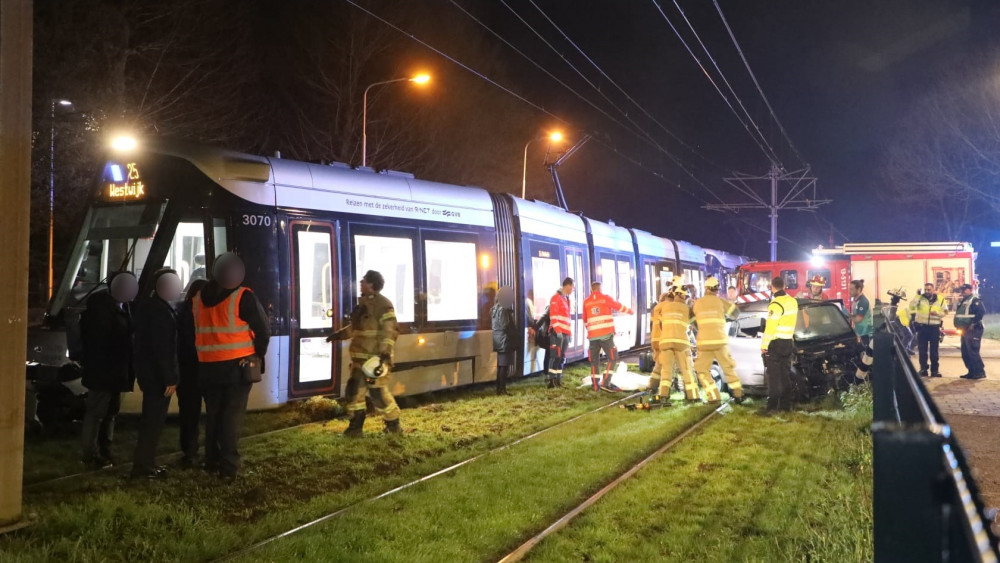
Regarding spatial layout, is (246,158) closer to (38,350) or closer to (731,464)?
(38,350)

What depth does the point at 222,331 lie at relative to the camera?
6.43 meters

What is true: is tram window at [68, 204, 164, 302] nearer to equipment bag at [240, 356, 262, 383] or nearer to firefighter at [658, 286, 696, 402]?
equipment bag at [240, 356, 262, 383]

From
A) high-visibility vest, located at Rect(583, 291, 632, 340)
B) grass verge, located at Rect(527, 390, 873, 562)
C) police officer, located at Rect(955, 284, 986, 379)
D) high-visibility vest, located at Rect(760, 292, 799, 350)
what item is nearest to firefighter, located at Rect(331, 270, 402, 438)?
grass verge, located at Rect(527, 390, 873, 562)

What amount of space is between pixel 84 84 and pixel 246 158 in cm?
1423

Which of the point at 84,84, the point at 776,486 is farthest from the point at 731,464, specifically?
the point at 84,84

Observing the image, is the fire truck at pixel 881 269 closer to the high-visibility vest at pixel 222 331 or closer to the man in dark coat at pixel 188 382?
the man in dark coat at pixel 188 382

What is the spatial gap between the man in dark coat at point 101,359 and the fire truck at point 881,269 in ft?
70.6

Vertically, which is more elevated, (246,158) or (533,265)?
(246,158)

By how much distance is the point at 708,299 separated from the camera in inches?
405

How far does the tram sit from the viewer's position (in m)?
8.21

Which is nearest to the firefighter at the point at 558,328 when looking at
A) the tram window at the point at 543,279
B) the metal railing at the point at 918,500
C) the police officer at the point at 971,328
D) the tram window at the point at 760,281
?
the tram window at the point at 543,279

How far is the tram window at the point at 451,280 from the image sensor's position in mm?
10602

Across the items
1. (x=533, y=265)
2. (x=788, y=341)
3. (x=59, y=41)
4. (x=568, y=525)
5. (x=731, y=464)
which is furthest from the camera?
(x=59, y=41)

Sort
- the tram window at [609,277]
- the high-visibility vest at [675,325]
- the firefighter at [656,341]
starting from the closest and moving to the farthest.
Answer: the high-visibility vest at [675,325]
the firefighter at [656,341]
the tram window at [609,277]
